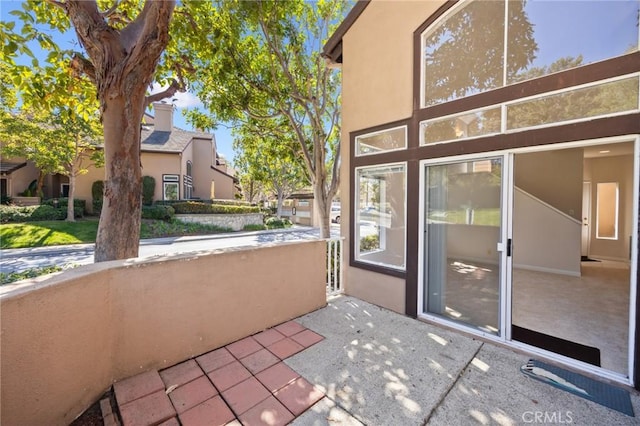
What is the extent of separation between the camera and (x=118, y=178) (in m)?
3.20

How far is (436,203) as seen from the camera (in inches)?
148

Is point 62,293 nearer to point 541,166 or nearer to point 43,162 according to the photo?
point 541,166

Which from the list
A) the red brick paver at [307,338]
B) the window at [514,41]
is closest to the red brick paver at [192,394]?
the red brick paver at [307,338]

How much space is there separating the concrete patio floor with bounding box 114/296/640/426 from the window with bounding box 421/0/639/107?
10.6ft

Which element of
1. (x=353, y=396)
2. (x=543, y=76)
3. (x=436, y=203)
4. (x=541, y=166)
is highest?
(x=543, y=76)

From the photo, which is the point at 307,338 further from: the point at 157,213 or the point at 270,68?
the point at 157,213

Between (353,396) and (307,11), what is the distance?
7615 mm

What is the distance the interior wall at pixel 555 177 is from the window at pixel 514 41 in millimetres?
3590

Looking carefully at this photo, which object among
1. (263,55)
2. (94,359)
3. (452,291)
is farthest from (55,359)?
(263,55)

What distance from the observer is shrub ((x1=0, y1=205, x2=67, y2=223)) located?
475 inches

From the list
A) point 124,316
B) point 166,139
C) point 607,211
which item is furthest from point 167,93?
point 166,139

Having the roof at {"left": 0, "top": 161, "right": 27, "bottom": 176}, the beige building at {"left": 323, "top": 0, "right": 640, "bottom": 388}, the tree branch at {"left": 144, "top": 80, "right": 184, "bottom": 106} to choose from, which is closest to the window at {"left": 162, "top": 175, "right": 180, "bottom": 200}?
the roof at {"left": 0, "top": 161, "right": 27, "bottom": 176}

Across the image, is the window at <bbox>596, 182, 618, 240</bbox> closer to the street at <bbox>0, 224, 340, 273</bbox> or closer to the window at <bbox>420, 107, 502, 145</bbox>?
the window at <bbox>420, 107, 502, 145</bbox>

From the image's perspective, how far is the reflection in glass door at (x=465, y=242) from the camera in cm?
329
